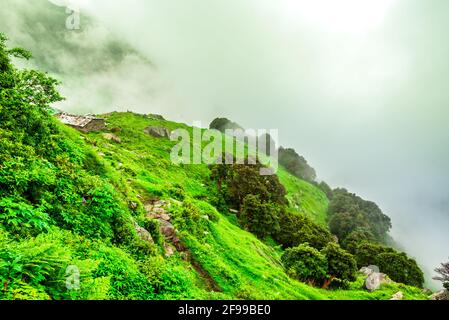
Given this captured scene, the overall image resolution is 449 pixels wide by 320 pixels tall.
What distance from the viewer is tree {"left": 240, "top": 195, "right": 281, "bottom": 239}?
4797 centimetres

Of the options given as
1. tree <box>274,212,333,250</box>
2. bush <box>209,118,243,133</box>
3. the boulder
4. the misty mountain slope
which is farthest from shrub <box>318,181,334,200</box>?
the boulder

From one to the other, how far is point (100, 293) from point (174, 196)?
21.3 m

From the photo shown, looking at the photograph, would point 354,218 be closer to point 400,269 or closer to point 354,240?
point 354,240

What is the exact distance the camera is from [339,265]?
124 ft

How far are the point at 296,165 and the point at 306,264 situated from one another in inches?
3801

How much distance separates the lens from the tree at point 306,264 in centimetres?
3506

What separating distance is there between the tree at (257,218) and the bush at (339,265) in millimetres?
11407

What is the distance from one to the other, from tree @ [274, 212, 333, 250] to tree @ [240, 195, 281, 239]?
130 inches

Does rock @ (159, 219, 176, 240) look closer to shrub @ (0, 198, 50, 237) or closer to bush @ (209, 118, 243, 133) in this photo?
shrub @ (0, 198, 50, 237)

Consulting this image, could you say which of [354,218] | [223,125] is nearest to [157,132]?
[223,125]

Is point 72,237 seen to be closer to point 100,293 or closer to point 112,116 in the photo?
point 100,293

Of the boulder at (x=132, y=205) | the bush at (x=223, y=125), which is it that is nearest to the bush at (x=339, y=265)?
the boulder at (x=132, y=205)

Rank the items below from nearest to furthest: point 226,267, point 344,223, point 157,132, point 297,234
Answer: point 226,267
point 297,234
point 157,132
point 344,223

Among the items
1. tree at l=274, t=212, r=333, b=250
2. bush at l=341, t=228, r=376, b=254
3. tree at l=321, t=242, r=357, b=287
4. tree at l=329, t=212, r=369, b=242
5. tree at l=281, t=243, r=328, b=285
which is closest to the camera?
tree at l=281, t=243, r=328, b=285
